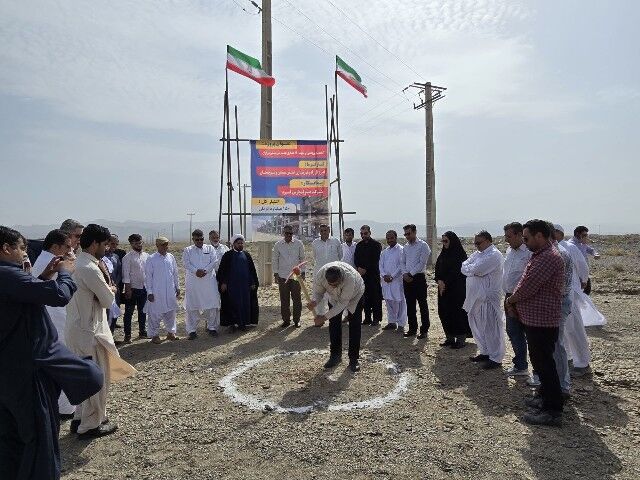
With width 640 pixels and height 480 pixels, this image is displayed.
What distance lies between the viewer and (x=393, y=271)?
840 cm

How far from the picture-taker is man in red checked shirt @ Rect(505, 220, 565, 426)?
13.6ft

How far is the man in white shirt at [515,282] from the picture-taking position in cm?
535

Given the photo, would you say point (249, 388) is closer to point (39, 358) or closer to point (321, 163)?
point (39, 358)

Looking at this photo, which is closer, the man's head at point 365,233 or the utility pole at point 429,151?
the man's head at point 365,233

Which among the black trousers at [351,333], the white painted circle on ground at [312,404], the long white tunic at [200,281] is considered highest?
the long white tunic at [200,281]

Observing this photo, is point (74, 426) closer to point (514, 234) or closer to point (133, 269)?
point (133, 269)

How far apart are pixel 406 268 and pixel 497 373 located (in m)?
2.55

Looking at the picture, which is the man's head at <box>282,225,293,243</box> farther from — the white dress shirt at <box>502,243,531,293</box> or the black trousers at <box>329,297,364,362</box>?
the white dress shirt at <box>502,243,531,293</box>

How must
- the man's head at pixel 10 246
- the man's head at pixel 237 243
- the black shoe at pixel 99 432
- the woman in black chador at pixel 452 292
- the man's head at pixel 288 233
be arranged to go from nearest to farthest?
Result: 1. the man's head at pixel 10 246
2. the black shoe at pixel 99 432
3. the woman in black chador at pixel 452 292
4. the man's head at pixel 237 243
5. the man's head at pixel 288 233

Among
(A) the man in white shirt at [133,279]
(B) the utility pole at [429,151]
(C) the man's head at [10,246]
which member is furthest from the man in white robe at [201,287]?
(B) the utility pole at [429,151]

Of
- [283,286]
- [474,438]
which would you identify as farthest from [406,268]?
[474,438]

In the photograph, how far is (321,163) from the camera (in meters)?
11.5

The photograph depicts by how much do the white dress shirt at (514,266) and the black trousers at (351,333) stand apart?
1713 millimetres

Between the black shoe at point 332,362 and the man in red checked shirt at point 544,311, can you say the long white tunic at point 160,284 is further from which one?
the man in red checked shirt at point 544,311
